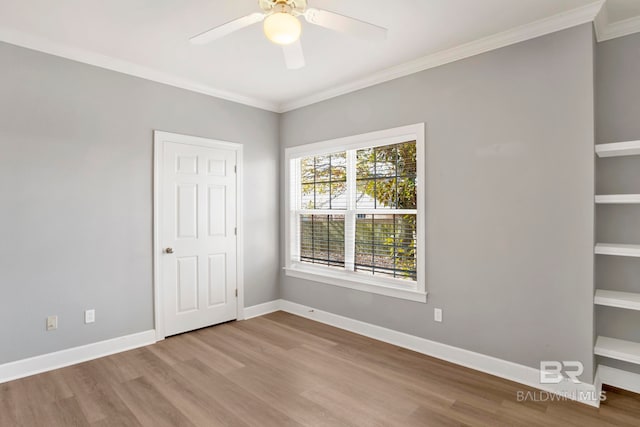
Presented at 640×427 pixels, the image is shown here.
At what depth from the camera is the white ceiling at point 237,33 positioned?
238 cm

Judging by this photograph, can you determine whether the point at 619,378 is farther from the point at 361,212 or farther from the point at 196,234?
the point at 196,234

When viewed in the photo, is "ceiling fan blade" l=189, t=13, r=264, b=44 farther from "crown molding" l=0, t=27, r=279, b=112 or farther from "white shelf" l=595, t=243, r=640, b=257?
"white shelf" l=595, t=243, r=640, b=257

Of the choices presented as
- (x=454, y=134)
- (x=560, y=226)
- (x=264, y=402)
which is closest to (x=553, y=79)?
(x=454, y=134)

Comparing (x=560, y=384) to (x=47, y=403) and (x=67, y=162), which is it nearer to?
(x=47, y=403)

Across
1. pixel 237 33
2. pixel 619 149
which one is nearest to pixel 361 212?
pixel 237 33

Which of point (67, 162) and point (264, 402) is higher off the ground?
point (67, 162)

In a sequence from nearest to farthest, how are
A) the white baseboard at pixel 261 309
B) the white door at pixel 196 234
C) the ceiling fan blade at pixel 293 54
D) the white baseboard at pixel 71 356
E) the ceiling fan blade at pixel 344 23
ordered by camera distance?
the ceiling fan blade at pixel 344 23, the ceiling fan blade at pixel 293 54, the white baseboard at pixel 71 356, the white door at pixel 196 234, the white baseboard at pixel 261 309

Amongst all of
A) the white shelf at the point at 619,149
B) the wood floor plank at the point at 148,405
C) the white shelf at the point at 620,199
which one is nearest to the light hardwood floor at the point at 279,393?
the wood floor plank at the point at 148,405

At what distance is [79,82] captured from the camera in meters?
3.10

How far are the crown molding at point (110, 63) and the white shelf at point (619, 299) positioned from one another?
12.8 ft

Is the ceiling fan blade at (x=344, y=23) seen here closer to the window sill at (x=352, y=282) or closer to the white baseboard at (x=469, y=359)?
the window sill at (x=352, y=282)

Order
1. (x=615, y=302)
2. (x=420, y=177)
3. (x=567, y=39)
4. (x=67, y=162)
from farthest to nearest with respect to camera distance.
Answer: (x=420, y=177) → (x=67, y=162) → (x=567, y=39) → (x=615, y=302)

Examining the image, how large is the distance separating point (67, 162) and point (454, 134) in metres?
3.36

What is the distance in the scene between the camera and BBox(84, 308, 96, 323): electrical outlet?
313 cm
